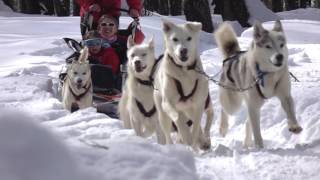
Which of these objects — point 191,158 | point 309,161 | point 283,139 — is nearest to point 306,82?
A: point 283,139

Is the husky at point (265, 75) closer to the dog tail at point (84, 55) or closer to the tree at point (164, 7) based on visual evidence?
the dog tail at point (84, 55)

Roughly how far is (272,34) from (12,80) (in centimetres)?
409

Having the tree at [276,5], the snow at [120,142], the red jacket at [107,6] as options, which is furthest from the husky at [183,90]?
the tree at [276,5]

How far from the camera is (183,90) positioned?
518 cm

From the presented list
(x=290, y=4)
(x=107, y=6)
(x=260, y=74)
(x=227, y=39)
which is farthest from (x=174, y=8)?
(x=260, y=74)

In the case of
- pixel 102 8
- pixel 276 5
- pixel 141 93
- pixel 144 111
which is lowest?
pixel 276 5

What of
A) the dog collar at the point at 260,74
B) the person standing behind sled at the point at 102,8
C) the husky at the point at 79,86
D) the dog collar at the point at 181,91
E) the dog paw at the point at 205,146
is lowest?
A: the dog paw at the point at 205,146

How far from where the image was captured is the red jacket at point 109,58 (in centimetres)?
735

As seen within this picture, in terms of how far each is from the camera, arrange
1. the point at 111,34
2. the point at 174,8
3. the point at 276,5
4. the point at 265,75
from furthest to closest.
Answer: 1. the point at 174,8
2. the point at 276,5
3. the point at 111,34
4. the point at 265,75

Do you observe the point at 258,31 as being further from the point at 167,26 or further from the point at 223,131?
the point at 223,131

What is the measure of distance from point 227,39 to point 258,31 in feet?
3.21

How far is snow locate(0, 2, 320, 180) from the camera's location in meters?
2.39

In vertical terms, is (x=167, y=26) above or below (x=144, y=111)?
above

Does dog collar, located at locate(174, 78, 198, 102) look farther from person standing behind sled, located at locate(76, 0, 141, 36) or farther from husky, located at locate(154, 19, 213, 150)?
person standing behind sled, located at locate(76, 0, 141, 36)
